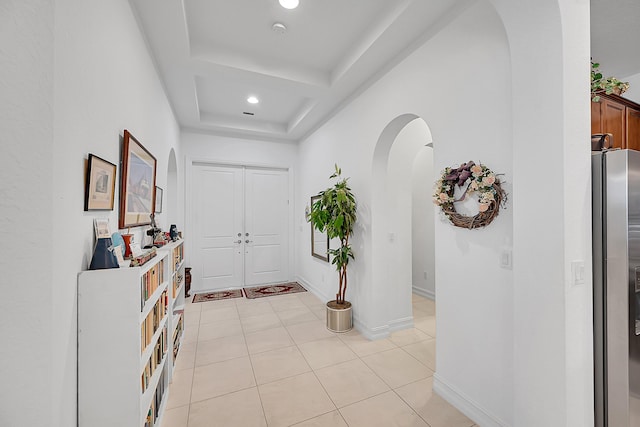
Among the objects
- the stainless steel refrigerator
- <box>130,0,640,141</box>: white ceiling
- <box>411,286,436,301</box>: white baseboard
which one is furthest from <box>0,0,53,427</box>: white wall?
<box>411,286,436,301</box>: white baseboard

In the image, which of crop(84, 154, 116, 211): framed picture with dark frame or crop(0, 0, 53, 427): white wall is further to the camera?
crop(84, 154, 116, 211): framed picture with dark frame

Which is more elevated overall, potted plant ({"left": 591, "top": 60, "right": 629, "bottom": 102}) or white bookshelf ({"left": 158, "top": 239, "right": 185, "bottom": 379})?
potted plant ({"left": 591, "top": 60, "right": 629, "bottom": 102})

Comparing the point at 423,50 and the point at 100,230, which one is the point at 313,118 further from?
the point at 100,230

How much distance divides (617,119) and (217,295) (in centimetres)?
516

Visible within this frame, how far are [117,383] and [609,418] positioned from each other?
2.39 metres

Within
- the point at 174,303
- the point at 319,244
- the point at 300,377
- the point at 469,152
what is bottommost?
the point at 300,377

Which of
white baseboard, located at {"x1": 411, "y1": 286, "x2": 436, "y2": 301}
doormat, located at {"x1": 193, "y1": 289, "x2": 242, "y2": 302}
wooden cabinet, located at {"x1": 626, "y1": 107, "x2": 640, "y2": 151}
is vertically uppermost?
wooden cabinet, located at {"x1": 626, "y1": 107, "x2": 640, "y2": 151}

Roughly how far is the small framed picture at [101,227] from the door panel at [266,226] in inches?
146

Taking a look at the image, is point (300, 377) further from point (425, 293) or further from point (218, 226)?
point (218, 226)

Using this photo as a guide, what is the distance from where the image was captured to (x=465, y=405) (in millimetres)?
1868

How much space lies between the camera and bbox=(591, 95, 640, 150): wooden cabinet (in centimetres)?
184

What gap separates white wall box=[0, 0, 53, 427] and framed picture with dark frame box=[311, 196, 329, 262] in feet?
10.9

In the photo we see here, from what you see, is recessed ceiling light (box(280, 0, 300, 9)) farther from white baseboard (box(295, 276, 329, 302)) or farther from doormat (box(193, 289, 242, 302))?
doormat (box(193, 289, 242, 302))

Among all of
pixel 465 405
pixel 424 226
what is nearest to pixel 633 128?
pixel 465 405
